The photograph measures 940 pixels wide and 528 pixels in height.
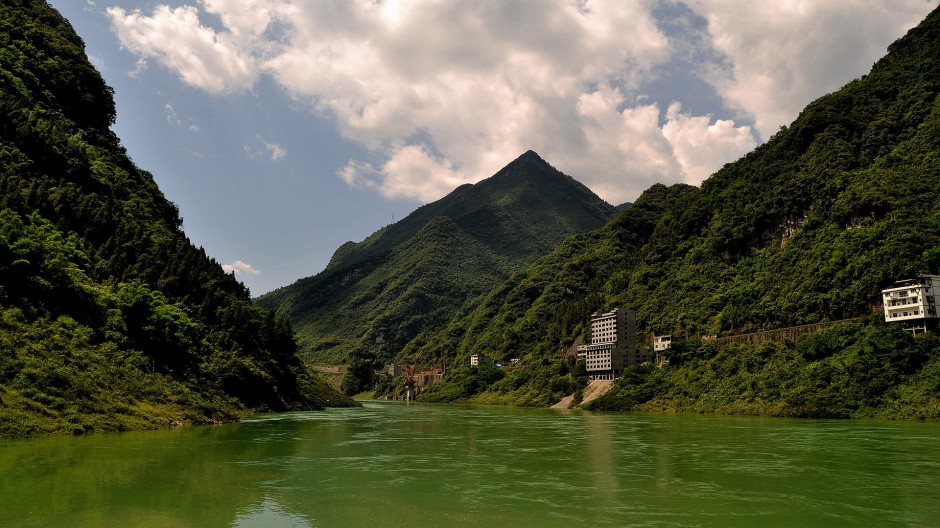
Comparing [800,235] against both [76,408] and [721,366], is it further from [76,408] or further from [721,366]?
[76,408]

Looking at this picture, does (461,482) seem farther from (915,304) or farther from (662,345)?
(662,345)

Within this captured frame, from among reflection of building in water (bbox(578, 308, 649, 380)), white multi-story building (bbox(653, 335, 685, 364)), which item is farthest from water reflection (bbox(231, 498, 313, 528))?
reflection of building in water (bbox(578, 308, 649, 380))

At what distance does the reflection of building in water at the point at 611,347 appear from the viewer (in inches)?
5030

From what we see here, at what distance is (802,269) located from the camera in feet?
345

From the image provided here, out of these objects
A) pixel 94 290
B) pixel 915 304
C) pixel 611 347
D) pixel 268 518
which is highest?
pixel 915 304

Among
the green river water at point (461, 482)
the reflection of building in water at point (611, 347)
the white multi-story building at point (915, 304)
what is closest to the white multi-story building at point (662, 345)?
the reflection of building in water at point (611, 347)

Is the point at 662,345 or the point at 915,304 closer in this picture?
the point at 915,304

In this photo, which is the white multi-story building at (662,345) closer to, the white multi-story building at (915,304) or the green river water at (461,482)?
the white multi-story building at (915,304)

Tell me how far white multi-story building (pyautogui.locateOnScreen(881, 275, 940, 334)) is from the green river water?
38.3 meters

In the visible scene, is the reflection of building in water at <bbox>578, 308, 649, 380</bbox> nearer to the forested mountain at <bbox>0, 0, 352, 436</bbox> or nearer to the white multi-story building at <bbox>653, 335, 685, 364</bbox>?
the white multi-story building at <bbox>653, 335, 685, 364</bbox>

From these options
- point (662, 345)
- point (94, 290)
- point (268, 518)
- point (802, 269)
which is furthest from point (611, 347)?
point (268, 518)

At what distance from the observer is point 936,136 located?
10838cm

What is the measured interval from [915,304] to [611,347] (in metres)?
62.0

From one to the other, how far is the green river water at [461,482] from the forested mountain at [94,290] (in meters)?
6.87
